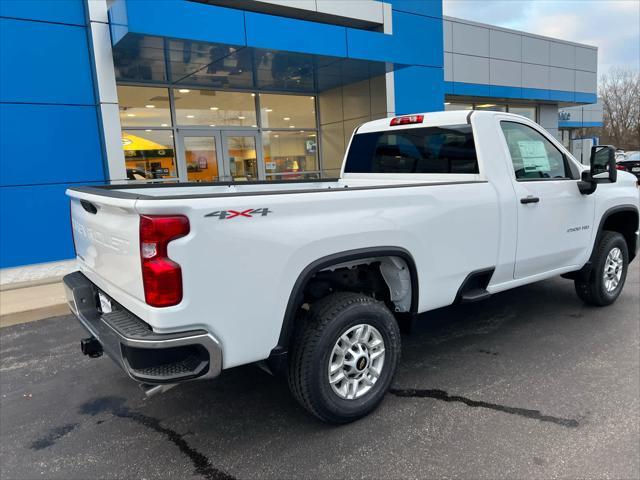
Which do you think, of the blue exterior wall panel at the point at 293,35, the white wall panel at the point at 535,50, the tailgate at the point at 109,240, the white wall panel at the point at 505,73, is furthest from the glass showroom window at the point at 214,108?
the white wall panel at the point at 535,50

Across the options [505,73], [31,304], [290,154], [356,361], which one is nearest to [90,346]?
[356,361]

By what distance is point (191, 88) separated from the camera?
38.0ft

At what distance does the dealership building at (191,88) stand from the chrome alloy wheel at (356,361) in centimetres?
638

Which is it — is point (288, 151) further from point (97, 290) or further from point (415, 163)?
point (97, 290)

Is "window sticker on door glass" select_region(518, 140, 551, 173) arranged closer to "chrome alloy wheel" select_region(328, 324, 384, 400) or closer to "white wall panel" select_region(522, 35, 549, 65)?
"chrome alloy wheel" select_region(328, 324, 384, 400)

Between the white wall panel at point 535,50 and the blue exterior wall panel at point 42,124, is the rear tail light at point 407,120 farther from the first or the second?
the white wall panel at point 535,50

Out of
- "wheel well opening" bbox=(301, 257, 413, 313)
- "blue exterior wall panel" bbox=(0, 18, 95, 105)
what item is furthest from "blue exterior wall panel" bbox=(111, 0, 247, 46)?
"wheel well opening" bbox=(301, 257, 413, 313)

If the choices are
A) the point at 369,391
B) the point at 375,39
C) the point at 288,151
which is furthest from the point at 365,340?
the point at 288,151

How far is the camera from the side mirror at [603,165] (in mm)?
4469

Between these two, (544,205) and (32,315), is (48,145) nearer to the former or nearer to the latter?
(32,315)

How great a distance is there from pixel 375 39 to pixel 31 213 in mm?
7347

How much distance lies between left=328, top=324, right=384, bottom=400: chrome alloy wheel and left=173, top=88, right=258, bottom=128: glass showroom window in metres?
9.68

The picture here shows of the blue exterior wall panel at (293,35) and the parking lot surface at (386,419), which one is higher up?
the blue exterior wall panel at (293,35)

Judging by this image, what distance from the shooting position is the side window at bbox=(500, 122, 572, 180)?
419cm
